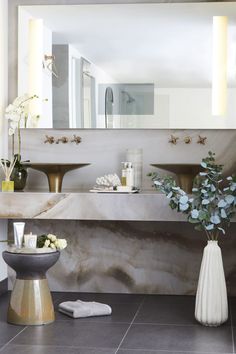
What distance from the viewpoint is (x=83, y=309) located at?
415 centimetres

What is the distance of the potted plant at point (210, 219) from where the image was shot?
3979 millimetres

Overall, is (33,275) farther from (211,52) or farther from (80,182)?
(211,52)

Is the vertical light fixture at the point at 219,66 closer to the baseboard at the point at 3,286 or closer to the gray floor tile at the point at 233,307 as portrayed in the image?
the gray floor tile at the point at 233,307

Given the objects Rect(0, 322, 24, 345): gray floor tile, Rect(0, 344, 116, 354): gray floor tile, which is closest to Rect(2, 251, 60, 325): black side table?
Rect(0, 322, 24, 345): gray floor tile

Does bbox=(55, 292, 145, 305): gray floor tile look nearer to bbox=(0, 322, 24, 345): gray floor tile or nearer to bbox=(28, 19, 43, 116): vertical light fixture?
bbox=(0, 322, 24, 345): gray floor tile

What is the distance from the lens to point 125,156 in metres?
4.91

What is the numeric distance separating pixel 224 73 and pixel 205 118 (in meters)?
0.34

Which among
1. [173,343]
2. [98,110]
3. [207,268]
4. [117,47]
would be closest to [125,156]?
[98,110]

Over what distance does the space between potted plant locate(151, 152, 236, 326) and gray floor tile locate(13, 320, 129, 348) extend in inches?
19.5

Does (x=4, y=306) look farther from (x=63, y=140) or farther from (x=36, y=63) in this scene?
(x=36, y=63)

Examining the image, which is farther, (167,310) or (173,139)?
(173,139)

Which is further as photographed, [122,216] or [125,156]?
[125,156]

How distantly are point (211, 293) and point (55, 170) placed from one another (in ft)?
4.64

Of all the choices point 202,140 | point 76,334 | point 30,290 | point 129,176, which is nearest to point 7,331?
point 30,290
